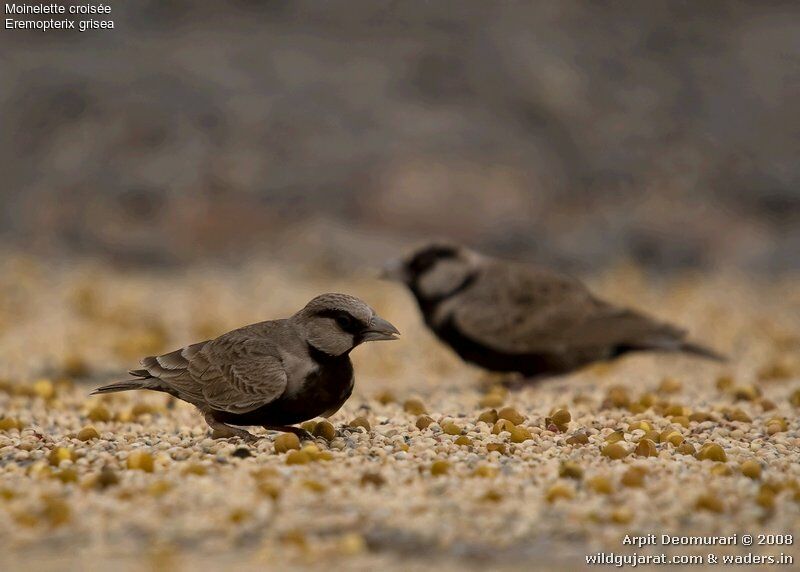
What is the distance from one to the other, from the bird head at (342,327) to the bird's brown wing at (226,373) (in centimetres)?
22

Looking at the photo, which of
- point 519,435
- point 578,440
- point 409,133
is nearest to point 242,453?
point 519,435

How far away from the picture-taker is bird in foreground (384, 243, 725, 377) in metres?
7.18

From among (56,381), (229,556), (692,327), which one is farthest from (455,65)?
(229,556)

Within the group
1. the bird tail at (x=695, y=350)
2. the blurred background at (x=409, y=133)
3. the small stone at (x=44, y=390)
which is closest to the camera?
the small stone at (x=44, y=390)

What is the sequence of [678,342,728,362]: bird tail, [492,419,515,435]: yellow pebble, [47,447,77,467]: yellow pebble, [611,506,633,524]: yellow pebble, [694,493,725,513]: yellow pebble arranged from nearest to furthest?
[611,506,633,524]: yellow pebble < [694,493,725,513]: yellow pebble < [47,447,77,467]: yellow pebble < [492,419,515,435]: yellow pebble < [678,342,728,362]: bird tail

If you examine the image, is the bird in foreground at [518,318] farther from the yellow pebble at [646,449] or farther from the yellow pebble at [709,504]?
the yellow pebble at [709,504]

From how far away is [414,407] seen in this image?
234 inches

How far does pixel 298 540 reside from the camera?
11.0ft

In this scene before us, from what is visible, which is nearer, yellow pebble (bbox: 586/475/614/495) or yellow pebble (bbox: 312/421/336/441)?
yellow pebble (bbox: 586/475/614/495)

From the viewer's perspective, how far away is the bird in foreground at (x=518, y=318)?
7184 millimetres

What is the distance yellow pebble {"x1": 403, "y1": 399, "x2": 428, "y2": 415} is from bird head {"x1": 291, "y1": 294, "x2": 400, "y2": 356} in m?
1.12

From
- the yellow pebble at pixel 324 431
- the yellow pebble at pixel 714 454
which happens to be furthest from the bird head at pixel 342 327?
the yellow pebble at pixel 714 454

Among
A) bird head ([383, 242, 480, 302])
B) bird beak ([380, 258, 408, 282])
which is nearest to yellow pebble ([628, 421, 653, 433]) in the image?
bird head ([383, 242, 480, 302])

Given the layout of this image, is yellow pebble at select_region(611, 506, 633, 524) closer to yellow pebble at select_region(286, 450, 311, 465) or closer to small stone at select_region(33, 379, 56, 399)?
yellow pebble at select_region(286, 450, 311, 465)
